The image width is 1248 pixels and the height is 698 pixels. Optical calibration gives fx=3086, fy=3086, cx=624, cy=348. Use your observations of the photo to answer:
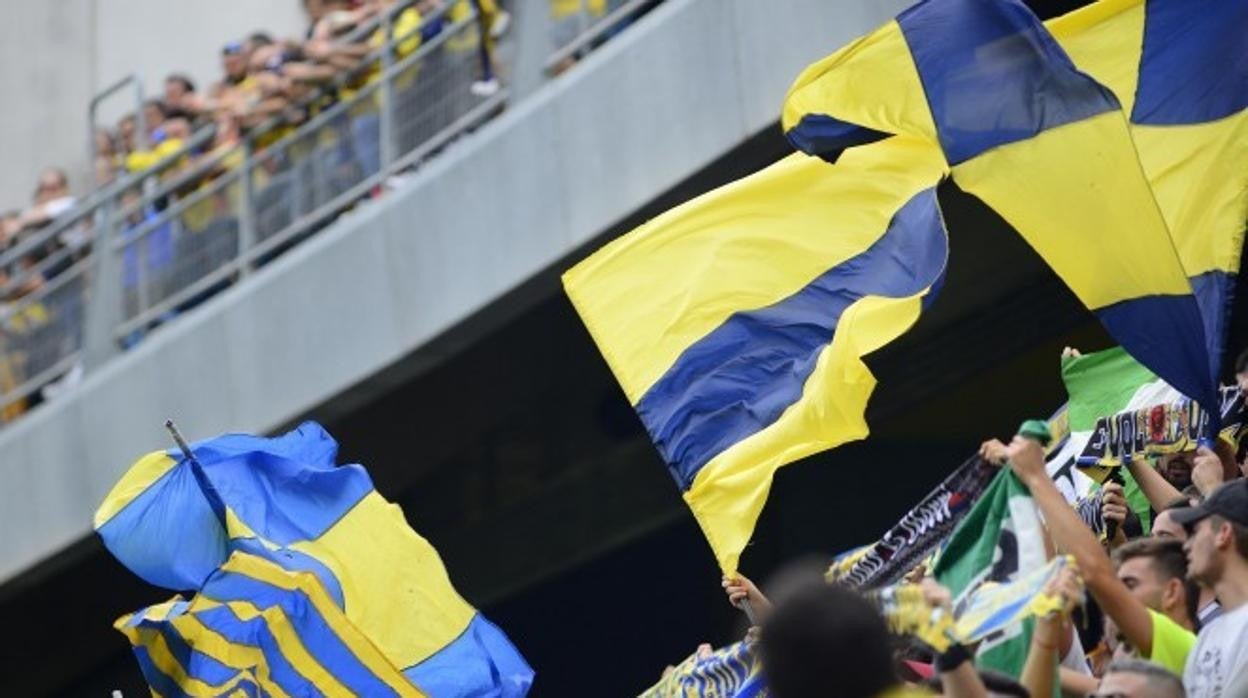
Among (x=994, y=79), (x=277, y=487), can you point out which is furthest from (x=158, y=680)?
(x=994, y=79)

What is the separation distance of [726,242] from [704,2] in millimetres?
3521

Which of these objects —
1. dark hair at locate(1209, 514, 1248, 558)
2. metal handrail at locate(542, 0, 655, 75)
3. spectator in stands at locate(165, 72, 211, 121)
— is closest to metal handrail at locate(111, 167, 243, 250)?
spectator in stands at locate(165, 72, 211, 121)

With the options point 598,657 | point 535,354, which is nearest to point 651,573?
point 598,657

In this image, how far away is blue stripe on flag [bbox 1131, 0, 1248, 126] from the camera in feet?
31.8

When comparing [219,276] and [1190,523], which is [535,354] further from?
[1190,523]

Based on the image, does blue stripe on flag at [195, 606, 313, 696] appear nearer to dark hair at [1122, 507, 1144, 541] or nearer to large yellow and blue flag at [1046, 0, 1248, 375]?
dark hair at [1122, 507, 1144, 541]

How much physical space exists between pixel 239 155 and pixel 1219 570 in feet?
30.9

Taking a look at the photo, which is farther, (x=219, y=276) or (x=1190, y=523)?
(x=219, y=276)

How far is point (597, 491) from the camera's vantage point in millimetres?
17859

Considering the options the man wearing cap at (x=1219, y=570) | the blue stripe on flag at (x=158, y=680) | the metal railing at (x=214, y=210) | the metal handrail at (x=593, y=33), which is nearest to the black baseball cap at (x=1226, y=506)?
the man wearing cap at (x=1219, y=570)

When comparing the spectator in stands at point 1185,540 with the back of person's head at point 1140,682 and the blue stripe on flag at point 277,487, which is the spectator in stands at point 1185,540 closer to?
the back of person's head at point 1140,682

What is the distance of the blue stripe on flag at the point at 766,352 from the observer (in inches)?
388

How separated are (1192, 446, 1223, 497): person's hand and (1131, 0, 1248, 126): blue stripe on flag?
46.9 inches

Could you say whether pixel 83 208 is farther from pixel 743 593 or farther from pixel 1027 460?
pixel 1027 460
